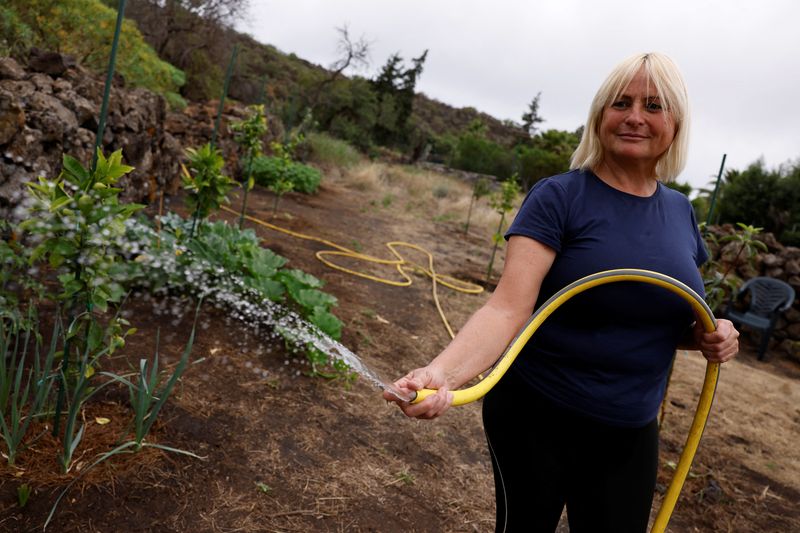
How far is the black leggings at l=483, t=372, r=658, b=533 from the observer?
1211 millimetres

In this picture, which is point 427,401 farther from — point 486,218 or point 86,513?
point 486,218

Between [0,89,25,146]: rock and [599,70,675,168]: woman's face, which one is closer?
[599,70,675,168]: woman's face

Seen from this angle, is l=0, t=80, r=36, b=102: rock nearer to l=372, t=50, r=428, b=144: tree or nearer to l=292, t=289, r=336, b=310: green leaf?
l=292, t=289, r=336, b=310: green leaf

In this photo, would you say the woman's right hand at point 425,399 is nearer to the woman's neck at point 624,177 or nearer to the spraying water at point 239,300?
the woman's neck at point 624,177

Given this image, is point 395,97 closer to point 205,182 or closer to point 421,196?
point 421,196

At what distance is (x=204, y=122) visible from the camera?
836 centimetres

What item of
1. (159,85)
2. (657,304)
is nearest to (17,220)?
(657,304)

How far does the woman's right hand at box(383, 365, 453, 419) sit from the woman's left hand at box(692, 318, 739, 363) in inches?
27.4

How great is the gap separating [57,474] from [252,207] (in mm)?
5656

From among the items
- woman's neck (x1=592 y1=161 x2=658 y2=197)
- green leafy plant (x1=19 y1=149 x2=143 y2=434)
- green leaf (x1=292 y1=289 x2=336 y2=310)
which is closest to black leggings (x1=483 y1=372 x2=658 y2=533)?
woman's neck (x1=592 y1=161 x2=658 y2=197)

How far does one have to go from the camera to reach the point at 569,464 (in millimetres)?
1229

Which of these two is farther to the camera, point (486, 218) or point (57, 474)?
point (486, 218)

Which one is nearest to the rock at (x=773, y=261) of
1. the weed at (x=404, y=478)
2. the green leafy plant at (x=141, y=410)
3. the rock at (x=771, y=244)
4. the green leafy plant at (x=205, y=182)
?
the rock at (x=771, y=244)

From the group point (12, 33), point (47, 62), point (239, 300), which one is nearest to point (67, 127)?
point (47, 62)
